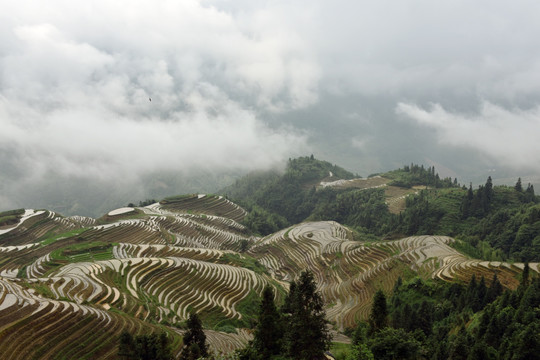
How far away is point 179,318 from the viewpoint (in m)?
38.5

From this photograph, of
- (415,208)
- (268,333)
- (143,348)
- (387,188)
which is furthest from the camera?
(387,188)

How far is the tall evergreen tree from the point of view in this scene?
19.0 metres

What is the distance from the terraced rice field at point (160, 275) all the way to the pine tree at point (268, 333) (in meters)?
10.3

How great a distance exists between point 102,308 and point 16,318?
8.16 meters

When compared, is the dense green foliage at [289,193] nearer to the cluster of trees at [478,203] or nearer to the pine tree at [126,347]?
the cluster of trees at [478,203]

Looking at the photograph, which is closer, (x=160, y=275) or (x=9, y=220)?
(x=160, y=275)

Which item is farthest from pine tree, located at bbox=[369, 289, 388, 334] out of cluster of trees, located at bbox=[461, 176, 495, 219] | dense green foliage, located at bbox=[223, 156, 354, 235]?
dense green foliage, located at bbox=[223, 156, 354, 235]

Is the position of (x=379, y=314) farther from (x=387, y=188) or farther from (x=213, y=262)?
(x=387, y=188)

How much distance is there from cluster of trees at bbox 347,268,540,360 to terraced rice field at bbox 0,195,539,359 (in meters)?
5.05

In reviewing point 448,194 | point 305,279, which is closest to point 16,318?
point 305,279

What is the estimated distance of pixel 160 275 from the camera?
47.1 m

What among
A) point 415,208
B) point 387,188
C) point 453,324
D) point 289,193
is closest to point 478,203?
point 415,208

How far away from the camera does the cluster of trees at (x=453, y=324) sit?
20.1 metres

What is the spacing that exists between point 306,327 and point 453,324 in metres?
23.5
